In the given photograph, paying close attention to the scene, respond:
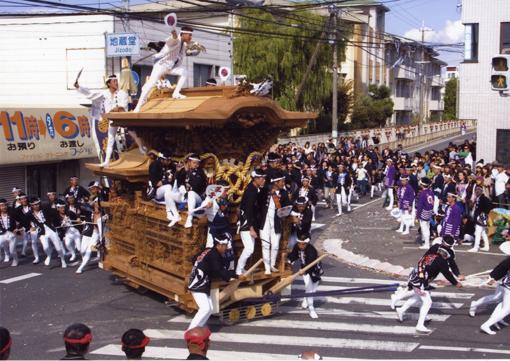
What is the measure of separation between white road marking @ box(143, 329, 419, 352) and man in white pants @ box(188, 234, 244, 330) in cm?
67

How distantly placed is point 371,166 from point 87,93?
49.7 ft

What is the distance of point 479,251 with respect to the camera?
15453 millimetres

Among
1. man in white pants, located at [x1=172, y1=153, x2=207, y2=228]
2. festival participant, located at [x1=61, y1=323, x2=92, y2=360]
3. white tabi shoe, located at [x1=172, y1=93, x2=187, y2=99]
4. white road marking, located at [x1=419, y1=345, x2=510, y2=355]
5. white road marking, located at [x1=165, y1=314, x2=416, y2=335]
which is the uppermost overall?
white tabi shoe, located at [x1=172, y1=93, x2=187, y2=99]

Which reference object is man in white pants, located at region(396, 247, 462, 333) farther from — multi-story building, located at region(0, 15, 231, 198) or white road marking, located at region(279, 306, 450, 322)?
multi-story building, located at region(0, 15, 231, 198)

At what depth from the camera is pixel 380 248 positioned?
16.3 m

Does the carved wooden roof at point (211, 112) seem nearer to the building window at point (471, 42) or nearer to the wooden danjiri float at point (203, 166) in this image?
the wooden danjiri float at point (203, 166)

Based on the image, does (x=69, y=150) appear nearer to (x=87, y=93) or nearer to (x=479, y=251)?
(x=87, y=93)

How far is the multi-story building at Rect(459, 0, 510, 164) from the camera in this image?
22500 millimetres

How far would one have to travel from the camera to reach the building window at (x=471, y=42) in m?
23.0

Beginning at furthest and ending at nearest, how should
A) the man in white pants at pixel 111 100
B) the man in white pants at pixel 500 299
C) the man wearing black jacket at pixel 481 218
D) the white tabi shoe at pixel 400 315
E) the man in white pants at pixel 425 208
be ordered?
the man in white pants at pixel 425 208 < the man wearing black jacket at pixel 481 218 < the man in white pants at pixel 111 100 < the white tabi shoe at pixel 400 315 < the man in white pants at pixel 500 299

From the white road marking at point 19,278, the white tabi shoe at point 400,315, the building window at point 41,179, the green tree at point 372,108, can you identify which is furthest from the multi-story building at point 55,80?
the green tree at point 372,108

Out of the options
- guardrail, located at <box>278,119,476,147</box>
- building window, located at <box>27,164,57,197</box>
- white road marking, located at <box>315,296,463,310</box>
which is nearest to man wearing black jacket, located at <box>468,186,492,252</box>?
white road marking, located at <box>315,296,463,310</box>

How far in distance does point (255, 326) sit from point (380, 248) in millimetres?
6818

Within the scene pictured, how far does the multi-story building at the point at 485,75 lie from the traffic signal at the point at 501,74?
11.4 meters
